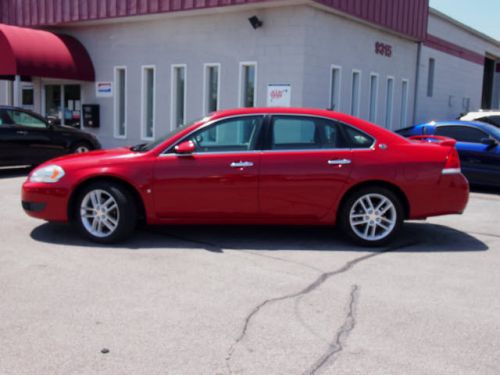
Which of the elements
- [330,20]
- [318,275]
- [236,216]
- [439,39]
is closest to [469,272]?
[318,275]

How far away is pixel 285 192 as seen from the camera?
579cm

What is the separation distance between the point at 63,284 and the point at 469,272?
3.69 meters

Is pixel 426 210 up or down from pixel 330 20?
down

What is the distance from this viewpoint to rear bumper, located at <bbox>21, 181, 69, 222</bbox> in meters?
5.81

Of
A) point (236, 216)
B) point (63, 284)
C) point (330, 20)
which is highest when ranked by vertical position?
point (330, 20)

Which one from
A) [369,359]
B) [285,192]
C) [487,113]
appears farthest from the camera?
[487,113]

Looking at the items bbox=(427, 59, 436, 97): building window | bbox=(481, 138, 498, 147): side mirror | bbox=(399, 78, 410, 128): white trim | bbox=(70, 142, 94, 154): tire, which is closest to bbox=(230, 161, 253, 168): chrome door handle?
bbox=(481, 138, 498, 147): side mirror

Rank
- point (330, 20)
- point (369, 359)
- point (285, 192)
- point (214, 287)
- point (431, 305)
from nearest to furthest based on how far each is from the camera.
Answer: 1. point (369, 359)
2. point (431, 305)
3. point (214, 287)
4. point (285, 192)
5. point (330, 20)

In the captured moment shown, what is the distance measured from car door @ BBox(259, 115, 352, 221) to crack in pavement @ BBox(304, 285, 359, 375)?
5.27ft

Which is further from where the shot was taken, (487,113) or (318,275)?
(487,113)

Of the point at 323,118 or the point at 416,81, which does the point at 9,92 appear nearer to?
the point at 416,81

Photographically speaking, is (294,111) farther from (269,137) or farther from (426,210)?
(426,210)

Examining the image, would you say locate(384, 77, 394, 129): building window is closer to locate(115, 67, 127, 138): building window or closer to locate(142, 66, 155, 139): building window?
locate(142, 66, 155, 139): building window

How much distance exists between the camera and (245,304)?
163 inches
